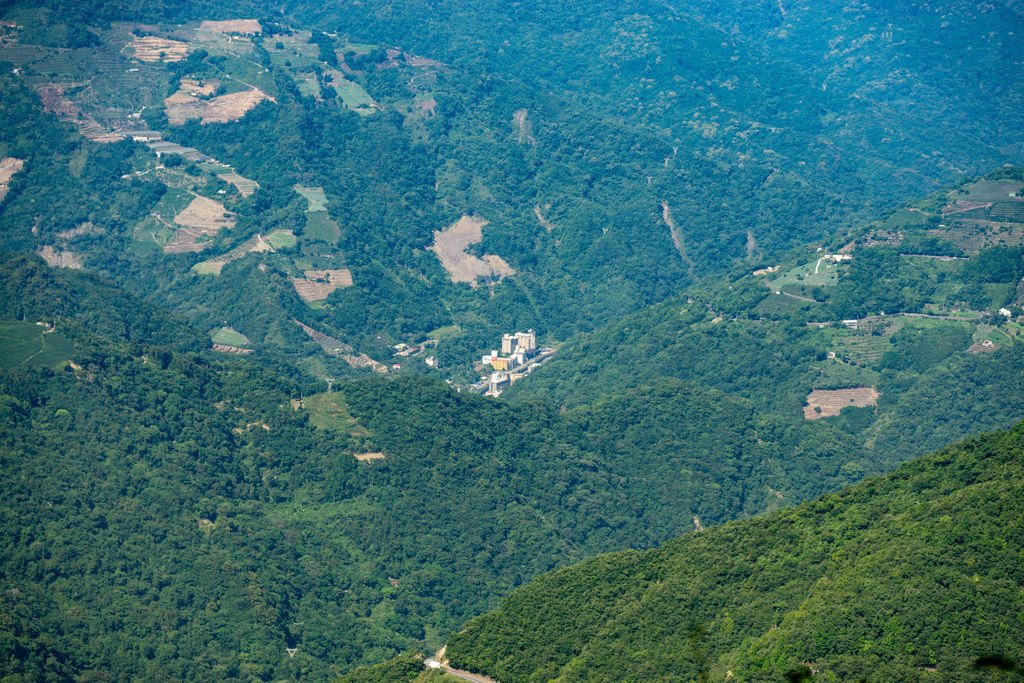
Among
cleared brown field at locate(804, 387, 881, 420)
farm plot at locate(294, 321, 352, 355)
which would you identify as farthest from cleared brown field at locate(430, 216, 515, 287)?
cleared brown field at locate(804, 387, 881, 420)

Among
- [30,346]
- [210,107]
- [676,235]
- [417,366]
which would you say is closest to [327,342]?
[417,366]

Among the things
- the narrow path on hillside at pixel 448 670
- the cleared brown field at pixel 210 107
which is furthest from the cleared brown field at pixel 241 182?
the narrow path on hillside at pixel 448 670

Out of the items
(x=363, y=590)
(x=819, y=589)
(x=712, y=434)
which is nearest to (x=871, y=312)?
(x=712, y=434)

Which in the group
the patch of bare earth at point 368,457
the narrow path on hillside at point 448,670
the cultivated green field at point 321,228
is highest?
the narrow path on hillside at point 448,670

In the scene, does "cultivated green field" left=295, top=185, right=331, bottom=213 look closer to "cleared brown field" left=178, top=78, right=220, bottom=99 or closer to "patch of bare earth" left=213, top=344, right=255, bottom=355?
"cleared brown field" left=178, top=78, right=220, bottom=99

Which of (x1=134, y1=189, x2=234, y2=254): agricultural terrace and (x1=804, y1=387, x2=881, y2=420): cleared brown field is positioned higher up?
(x1=804, y1=387, x2=881, y2=420): cleared brown field

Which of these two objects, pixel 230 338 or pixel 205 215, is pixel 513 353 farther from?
pixel 205 215

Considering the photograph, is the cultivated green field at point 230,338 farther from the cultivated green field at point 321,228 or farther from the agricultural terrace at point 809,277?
the agricultural terrace at point 809,277
